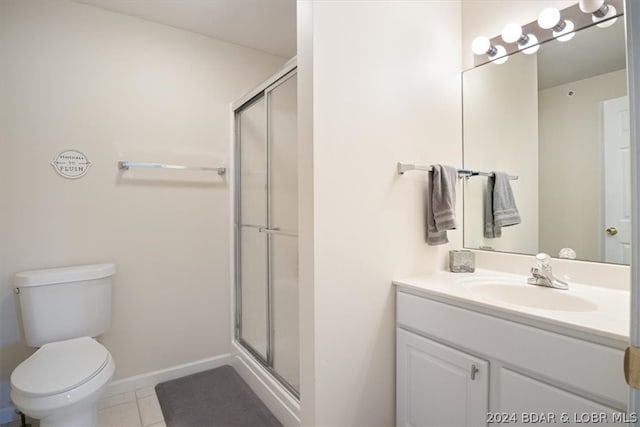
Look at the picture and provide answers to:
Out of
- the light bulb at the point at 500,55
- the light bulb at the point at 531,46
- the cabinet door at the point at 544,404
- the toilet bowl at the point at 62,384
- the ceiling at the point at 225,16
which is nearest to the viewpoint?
the cabinet door at the point at 544,404

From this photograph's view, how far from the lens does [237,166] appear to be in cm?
244

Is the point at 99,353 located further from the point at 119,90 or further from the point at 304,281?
the point at 119,90

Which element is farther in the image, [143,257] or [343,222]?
[143,257]

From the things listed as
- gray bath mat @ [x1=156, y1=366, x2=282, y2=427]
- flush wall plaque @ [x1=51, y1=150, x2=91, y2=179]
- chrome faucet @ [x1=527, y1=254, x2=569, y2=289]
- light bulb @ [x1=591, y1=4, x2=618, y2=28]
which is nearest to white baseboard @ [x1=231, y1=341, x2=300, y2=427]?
gray bath mat @ [x1=156, y1=366, x2=282, y2=427]

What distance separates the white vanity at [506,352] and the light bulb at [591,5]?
1204 mm

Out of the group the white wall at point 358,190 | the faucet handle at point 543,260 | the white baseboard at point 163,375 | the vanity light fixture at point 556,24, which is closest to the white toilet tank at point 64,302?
the white baseboard at point 163,375

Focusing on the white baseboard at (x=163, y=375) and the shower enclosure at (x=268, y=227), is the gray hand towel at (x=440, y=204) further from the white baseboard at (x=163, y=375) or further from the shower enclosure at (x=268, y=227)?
the white baseboard at (x=163, y=375)

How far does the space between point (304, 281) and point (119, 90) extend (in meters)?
1.77

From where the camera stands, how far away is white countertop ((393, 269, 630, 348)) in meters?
0.92

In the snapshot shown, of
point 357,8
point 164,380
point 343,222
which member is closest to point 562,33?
point 357,8

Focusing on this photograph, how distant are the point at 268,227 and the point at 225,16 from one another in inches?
55.8

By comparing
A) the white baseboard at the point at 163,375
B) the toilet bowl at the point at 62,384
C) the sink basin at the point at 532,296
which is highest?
the sink basin at the point at 532,296

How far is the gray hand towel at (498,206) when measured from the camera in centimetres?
171

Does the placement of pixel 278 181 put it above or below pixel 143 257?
above
